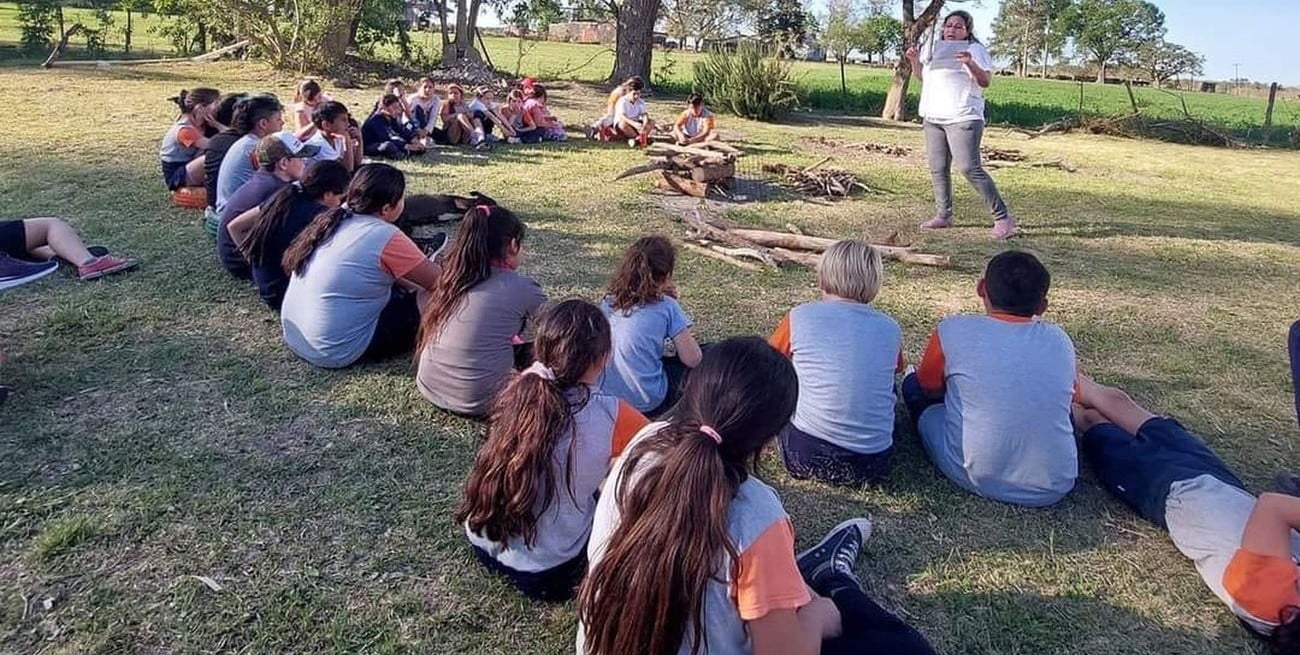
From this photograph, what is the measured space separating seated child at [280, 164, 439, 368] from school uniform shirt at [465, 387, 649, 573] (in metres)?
1.78

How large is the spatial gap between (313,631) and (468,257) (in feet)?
5.19

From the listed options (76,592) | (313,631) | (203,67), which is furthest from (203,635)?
(203,67)

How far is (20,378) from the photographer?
397cm

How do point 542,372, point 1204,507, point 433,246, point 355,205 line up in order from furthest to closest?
1. point 433,246
2. point 355,205
3. point 1204,507
4. point 542,372

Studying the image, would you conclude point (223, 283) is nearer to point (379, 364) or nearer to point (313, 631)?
point (379, 364)

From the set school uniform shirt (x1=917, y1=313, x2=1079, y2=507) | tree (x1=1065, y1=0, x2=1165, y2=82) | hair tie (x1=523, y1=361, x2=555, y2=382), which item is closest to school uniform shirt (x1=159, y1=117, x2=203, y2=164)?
hair tie (x1=523, y1=361, x2=555, y2=382)

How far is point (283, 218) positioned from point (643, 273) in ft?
6.79

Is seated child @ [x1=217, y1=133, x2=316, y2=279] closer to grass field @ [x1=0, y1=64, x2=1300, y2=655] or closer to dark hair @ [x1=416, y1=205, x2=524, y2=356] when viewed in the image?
grass field @ [x1=0, y1=64, x2=1300, y2=655]

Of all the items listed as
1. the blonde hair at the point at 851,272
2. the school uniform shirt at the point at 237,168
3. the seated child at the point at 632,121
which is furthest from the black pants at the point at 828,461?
the seated child at the point at 632,121

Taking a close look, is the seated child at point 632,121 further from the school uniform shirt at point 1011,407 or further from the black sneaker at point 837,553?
the black sneaker at point 837,553

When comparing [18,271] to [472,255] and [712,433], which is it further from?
[712,433]

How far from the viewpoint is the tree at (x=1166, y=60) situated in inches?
2163

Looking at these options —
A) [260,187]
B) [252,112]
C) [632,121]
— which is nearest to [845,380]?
[260,187]

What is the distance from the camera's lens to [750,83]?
16469 millimetres
